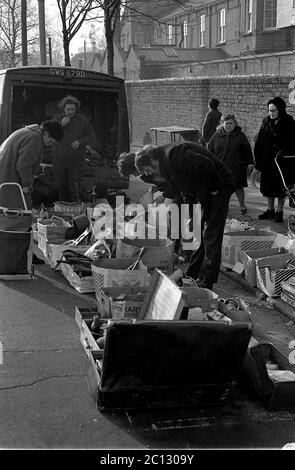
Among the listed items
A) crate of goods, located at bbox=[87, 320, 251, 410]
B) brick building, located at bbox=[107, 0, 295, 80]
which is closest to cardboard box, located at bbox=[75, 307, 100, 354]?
crate of goods, located at bbox=[87, 320, 251, 410]

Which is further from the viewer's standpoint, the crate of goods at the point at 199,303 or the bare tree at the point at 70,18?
the bare tree at the point at 70,18

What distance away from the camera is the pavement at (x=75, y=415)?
3697 mm

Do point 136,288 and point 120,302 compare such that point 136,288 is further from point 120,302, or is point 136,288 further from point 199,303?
point 199,303

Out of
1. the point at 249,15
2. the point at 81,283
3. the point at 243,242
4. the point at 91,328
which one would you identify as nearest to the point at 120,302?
the point at 91,328

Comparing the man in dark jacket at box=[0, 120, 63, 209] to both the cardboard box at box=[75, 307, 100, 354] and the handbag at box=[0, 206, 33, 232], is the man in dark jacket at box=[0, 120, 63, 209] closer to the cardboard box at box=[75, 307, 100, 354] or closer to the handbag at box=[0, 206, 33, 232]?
the handbag at box=[0, 206, 33, 232]

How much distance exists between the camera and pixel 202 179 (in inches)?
241

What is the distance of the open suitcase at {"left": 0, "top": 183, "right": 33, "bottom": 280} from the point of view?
6988 mm

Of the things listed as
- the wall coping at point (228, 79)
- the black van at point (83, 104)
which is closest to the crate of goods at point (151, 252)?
the black van at point (83, 104)

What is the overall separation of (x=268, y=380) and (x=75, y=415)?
1241mm

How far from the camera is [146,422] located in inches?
155

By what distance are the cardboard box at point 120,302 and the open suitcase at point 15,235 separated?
178 centimetres

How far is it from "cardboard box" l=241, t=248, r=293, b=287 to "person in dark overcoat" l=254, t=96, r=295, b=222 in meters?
2.70

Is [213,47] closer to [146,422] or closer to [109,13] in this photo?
[109,13]

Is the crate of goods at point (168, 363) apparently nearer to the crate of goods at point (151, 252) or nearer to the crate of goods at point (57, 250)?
the crate of goods at point (151, 252)
